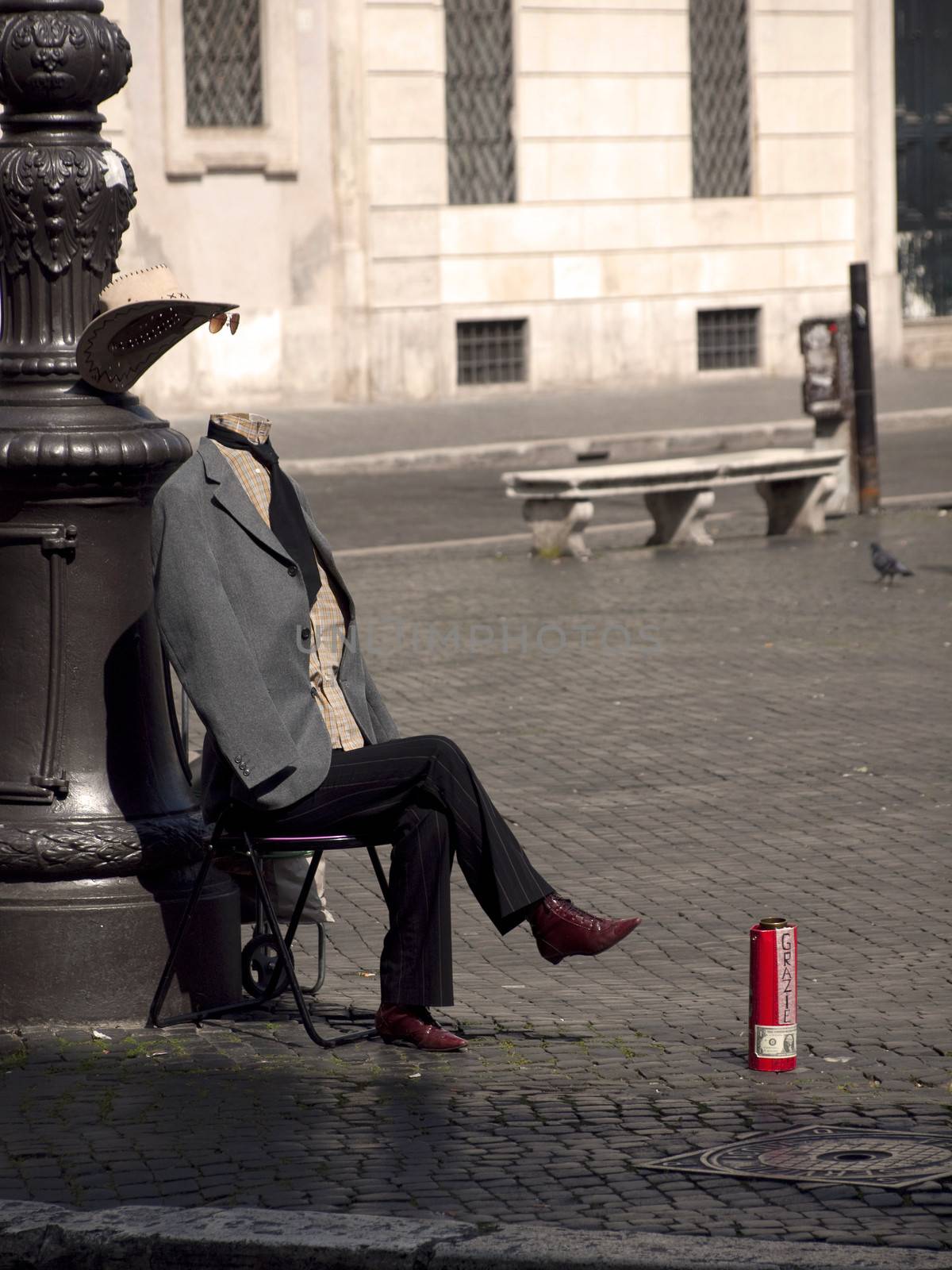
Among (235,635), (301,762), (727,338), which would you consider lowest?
(301,762)

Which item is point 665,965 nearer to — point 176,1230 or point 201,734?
point 176,1230

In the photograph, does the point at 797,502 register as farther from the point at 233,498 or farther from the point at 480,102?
the point at 480,102

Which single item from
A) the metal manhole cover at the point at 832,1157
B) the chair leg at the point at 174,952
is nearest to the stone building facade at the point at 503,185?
the chair leg at the point at 174,952

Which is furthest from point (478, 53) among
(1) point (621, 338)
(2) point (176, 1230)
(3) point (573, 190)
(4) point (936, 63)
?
(2) point (176, 1230)

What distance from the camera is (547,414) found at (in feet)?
86.0

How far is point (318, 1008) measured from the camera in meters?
5.72

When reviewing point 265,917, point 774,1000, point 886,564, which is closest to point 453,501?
point 886,564

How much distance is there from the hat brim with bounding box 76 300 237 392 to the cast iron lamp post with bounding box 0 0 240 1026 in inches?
2.4

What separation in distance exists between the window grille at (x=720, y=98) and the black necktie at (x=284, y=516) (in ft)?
81.9

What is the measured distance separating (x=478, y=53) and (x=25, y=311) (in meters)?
23.2

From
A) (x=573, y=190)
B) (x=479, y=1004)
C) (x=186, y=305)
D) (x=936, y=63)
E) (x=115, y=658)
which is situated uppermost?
(x=936, y=63)

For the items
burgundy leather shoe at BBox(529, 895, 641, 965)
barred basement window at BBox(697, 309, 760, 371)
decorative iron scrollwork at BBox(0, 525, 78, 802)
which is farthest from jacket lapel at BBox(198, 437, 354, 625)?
barred basement window at BBox(697, 309, 760, 371)

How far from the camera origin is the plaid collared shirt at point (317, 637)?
546cm

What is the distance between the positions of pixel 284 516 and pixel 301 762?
0.63 meters
